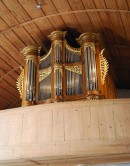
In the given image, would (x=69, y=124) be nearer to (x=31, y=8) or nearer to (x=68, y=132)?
(x=68, y=132)

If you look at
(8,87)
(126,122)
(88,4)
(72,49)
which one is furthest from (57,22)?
(8,87)

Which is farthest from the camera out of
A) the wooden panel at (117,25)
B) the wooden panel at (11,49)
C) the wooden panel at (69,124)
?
the wooden panel at (11,49)

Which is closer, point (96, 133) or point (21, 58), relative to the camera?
point (96, 133)

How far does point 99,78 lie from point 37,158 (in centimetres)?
227

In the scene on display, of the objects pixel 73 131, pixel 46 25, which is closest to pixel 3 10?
pixel 46 25

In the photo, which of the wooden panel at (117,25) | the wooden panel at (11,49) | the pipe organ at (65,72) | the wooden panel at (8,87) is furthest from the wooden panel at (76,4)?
the wooden panel at (8,87)

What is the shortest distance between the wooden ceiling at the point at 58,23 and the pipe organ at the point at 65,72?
0.24m

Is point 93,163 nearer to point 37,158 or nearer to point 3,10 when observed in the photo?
point 37,158

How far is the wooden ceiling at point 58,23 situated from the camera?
6.48m

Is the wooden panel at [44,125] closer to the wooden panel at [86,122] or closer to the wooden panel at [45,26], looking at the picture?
the wooden panel at [86,122]

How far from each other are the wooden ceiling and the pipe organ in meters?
0.24

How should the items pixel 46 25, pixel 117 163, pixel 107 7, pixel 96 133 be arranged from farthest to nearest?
pixel 46 25 → pixel 107 7 → pixel 117 163 → pixel 96 133

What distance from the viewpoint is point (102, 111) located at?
18.6 feet

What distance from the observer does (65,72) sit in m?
7.11
